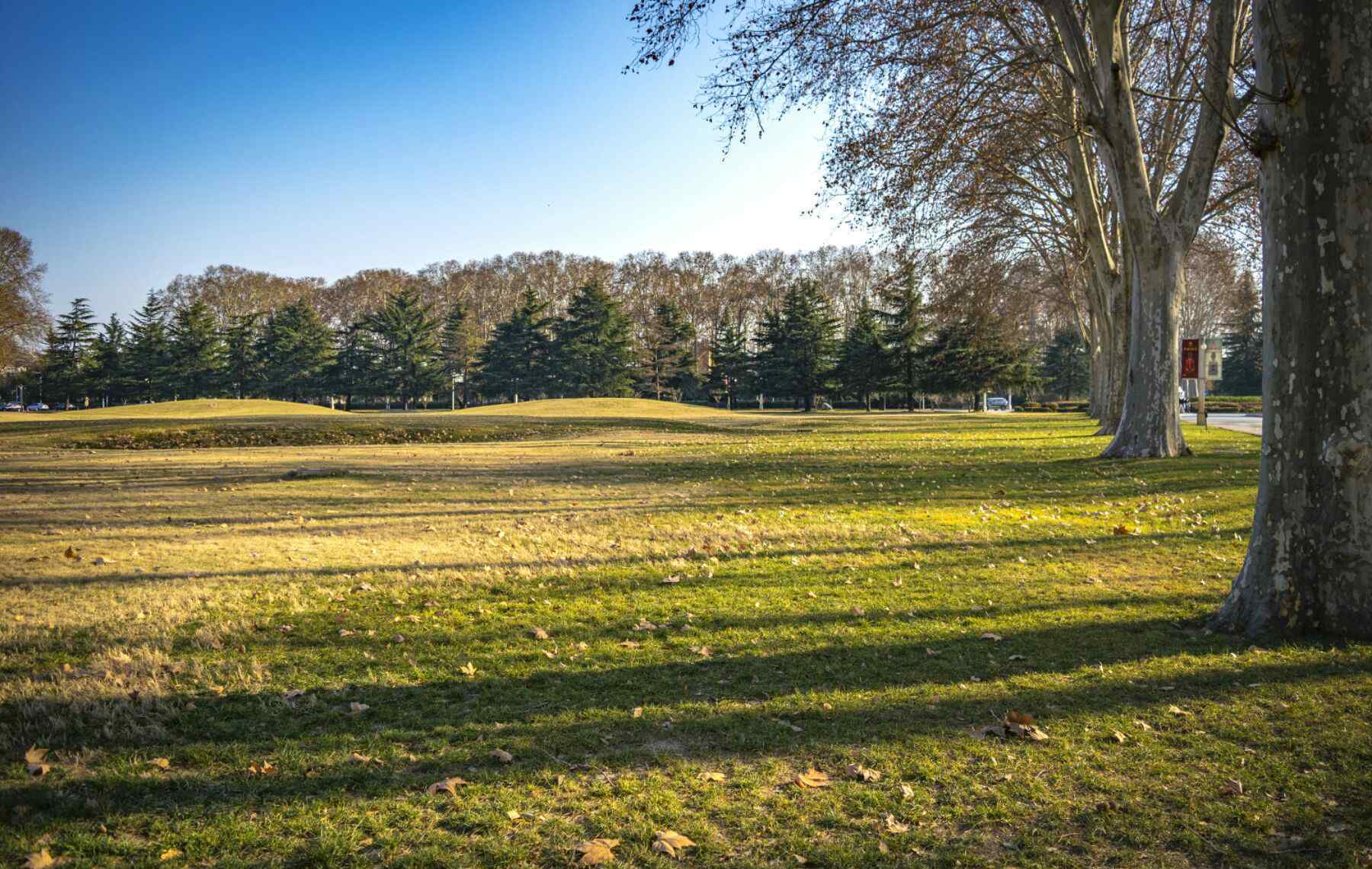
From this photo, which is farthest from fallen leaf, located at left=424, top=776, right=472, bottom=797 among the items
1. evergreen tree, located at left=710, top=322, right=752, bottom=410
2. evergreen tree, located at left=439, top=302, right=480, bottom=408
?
evergreen tree, located at left=439, top=302, right=480, bottom=408

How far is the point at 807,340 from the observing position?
6253 centimetres

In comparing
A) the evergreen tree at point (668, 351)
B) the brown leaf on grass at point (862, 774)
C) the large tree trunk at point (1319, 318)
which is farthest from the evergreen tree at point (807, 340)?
the brown leaf on grass at point (862, 774)

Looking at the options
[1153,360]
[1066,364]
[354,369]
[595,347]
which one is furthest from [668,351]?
[1153,360]

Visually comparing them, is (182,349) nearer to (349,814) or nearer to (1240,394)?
(349,814)

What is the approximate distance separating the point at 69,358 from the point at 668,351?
49.3 metres

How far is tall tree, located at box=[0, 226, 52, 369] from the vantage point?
151ft

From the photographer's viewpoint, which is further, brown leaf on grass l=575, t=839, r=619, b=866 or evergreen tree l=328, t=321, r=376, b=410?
evergreen tree l=328, t=321, r=376, b=410

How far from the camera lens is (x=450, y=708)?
412 cm

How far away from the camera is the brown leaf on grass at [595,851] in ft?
9.08

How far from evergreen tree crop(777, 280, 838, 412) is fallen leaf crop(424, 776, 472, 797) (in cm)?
6069

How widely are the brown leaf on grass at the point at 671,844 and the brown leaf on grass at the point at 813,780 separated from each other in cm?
65

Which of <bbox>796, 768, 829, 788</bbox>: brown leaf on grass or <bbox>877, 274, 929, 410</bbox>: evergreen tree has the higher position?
<bbox>877, 274, 929, 410</bbox>: evergreen tree

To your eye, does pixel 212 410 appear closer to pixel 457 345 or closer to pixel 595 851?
pixel 457 345

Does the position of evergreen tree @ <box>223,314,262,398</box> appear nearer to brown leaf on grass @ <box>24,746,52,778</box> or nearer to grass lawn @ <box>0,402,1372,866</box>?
grass lawn @ <box>0,402,1372,866</box>
